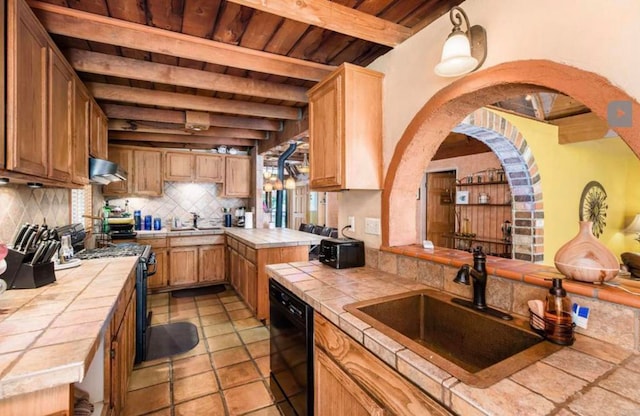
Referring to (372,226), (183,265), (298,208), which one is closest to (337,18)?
(372,226)

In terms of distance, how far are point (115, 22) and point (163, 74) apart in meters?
0.60

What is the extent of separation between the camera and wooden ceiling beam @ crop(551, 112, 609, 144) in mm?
3465

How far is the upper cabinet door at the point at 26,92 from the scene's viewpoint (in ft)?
4.14

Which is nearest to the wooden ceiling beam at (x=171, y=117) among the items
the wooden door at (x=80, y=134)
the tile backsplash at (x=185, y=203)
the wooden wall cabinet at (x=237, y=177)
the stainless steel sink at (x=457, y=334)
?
the wooden door at (x=80, y=134)

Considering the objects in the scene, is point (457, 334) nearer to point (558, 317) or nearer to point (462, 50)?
point (558, 317)

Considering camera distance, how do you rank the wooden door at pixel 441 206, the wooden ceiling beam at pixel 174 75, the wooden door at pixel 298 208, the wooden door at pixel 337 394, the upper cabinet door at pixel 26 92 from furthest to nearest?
the wooden door at pixel 298 208
the wooden door at pixel 441 206
the wooden ceiling beam at pixel 174 75
the upper cabinet door at pixel 26 92
the wooden door at pixel 337 394

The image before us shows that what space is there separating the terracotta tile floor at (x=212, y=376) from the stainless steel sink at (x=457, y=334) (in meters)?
1.14

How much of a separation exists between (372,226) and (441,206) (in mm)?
4090

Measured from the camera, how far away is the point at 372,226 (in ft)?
6.97

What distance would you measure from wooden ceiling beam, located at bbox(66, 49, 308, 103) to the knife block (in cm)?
144

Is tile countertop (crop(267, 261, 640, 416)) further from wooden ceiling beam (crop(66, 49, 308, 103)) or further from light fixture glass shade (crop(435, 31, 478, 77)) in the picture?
wooden ceiling beam (crop(66, 49, 308, 103))

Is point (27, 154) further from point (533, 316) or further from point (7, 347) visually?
point (533, 316)

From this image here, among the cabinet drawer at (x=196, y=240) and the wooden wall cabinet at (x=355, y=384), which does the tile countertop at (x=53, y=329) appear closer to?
the wooden wall cabinet at (x=355, y=384)

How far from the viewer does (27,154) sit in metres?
1.41
